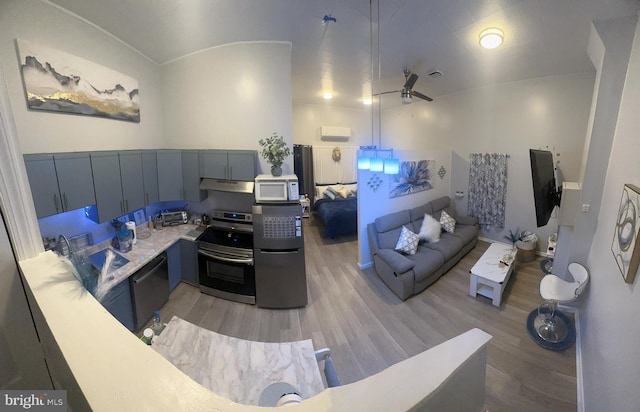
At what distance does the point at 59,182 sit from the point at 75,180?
120 millimetres

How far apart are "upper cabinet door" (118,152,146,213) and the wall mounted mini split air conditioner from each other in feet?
14.5

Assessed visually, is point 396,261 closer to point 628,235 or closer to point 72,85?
point 628,235

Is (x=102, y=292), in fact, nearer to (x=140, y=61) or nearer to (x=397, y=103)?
(x=140, y=61)

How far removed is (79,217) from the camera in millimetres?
2119

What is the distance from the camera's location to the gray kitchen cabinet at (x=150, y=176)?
99.8 inches

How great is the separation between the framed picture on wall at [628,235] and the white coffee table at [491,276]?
1.25 meters

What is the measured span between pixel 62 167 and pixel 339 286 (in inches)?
120

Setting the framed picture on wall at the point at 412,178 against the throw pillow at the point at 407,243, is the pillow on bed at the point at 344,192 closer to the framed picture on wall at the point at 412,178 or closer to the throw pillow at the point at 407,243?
the framed picture on wall at the point at 412,178

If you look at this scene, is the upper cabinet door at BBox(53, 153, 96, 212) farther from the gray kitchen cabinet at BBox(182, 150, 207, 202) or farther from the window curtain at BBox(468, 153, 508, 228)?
the window curtain at BBox(468, 153, 508, 228)

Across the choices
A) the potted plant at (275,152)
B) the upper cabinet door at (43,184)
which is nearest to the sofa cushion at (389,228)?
the potted plant at (275,152)

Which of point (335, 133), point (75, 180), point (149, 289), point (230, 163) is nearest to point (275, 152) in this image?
point (230, 163)

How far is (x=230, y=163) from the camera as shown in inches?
104

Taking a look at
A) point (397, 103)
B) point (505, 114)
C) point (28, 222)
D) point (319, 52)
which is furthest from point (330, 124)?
point (28, 222)

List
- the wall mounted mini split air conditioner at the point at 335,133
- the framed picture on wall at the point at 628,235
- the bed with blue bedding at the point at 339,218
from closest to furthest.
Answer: the framed picture on wall at the point at 628,235 < the bed with blue bedding at the point at 339,218 < the wall mounted mini split air conditioner at the point at 335,133
